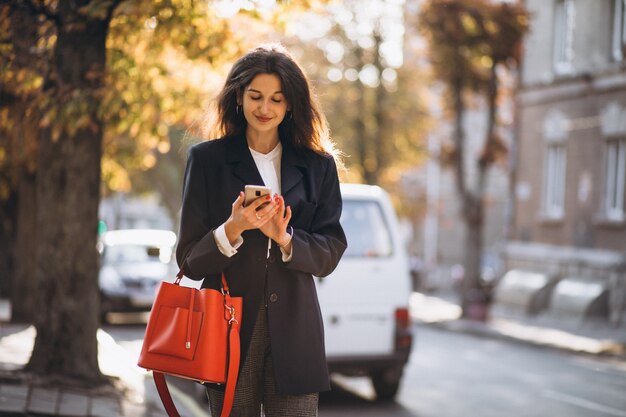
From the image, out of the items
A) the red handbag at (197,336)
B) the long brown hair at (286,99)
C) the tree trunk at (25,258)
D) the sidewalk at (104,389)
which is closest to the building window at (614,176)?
the sidewalk at (104,389)

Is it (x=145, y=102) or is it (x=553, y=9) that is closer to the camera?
(x=145, y=102)

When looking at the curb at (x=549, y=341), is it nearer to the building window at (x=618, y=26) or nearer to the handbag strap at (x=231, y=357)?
the building window at (x=618, y=26)

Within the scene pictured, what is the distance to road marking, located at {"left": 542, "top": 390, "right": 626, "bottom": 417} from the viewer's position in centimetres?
893

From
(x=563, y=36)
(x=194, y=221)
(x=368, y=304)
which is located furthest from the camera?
(x=563, y=36)

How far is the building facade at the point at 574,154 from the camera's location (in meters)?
20.3

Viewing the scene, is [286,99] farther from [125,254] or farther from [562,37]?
[562,37]

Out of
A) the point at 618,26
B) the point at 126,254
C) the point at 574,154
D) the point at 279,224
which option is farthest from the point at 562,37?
the point at 279,224

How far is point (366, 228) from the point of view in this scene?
364 inches

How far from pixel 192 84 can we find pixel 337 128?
21732 millimetres

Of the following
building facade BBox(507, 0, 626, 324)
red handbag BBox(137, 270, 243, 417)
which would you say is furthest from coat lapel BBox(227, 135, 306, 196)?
building facade BBox(507, 0, 626, 324)

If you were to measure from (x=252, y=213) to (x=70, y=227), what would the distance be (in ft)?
15.2

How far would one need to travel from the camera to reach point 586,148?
70.8 ft

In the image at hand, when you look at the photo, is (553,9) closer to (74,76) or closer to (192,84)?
(192,84)

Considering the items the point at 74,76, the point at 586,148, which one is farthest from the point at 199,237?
the point at 586,148
